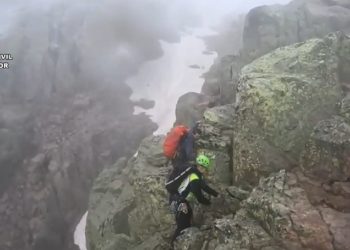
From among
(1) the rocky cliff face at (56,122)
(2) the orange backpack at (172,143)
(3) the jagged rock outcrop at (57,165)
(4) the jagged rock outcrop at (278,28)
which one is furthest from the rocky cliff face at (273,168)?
(1) the rocky cliff face at (56,122)

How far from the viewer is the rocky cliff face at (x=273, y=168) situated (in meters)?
12.2

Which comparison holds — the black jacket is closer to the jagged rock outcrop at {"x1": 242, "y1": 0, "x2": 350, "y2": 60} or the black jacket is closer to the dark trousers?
the dark trousers

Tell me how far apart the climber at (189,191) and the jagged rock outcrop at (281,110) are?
2435mm

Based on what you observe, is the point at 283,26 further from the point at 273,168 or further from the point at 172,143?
the point at 172,143

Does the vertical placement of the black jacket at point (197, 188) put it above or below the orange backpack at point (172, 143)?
below

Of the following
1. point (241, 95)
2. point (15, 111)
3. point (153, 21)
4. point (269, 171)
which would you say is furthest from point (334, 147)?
point (153, 21)

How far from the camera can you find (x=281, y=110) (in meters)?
15.3

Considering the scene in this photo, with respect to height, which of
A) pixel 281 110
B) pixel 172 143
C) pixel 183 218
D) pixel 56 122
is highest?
pixel 281 110

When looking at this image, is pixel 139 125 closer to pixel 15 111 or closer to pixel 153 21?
pixel 15 111

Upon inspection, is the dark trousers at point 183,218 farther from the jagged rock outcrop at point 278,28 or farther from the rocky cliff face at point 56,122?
the rocky cliff face at point 56,122

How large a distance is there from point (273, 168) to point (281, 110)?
87.0 inches

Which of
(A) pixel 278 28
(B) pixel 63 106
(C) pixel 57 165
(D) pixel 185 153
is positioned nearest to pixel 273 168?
(D) pixel 185 153

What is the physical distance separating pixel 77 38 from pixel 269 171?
45.5m

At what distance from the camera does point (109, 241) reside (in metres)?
20.0
